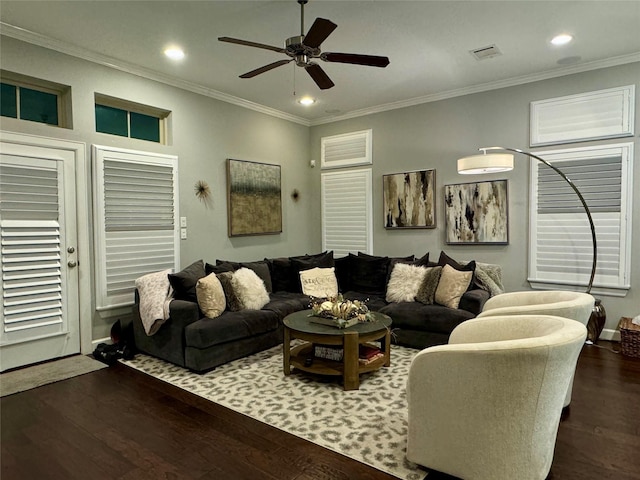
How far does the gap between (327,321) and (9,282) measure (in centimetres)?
283

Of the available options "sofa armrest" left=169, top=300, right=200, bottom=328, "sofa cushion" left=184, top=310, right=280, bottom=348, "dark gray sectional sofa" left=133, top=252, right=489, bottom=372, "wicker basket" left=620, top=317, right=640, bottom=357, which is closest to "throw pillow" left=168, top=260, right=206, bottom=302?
"dark gray sectional sofa" left=133, top=252, right=489, bottom=372

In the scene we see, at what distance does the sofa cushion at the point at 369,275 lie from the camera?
4961 mm

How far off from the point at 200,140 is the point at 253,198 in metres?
1.10

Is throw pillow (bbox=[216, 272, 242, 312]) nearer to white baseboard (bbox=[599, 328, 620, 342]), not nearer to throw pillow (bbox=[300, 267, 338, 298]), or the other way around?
throw pillow (bbox=[300, 267, 338, 298])

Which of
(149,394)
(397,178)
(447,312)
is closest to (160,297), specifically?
(149,394)

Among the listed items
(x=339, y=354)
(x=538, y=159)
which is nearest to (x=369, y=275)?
(x=339, y=354)

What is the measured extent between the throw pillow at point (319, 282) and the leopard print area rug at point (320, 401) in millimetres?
1155

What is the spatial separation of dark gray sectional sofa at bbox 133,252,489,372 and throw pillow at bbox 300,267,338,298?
168 mm

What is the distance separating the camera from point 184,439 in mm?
2426

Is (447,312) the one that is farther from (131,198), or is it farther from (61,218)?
(61,218)

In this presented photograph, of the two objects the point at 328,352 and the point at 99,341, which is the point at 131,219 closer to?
the point at 99,341

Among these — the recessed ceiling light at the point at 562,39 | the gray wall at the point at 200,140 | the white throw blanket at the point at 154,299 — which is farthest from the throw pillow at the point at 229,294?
the recessed ceiling light at the point at 562,39

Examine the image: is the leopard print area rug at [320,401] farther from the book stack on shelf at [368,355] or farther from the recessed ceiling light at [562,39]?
the recessed ceiling light at [562,39]

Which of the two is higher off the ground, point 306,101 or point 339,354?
point 306,101
